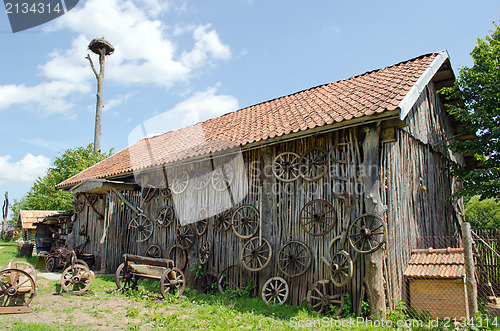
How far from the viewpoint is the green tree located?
28.0 ft

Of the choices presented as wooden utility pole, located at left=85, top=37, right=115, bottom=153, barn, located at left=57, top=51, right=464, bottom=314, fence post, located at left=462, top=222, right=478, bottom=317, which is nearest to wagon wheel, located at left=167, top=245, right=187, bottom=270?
barn, located at left=57, top=51, right=464, bottom=314

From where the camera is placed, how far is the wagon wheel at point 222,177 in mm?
8438

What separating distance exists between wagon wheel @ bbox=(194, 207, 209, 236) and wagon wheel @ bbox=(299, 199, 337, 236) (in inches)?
107

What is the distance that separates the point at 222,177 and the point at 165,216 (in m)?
2.29

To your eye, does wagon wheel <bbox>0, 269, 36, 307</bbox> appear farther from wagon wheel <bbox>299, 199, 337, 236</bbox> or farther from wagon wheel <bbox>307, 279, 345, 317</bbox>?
wagon wheel <bbox>299, 199, 337, 236</bbox>

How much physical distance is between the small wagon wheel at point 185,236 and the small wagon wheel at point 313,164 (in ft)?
11.5

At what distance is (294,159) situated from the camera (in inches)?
287

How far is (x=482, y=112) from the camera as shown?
8.62m

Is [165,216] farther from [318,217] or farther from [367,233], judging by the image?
[367,233]

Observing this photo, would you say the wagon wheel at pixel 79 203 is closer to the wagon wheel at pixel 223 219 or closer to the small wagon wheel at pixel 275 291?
the wagon wheel at pixel 223 219

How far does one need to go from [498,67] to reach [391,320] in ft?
22.6

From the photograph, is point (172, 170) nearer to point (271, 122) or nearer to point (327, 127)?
point (271, 122)

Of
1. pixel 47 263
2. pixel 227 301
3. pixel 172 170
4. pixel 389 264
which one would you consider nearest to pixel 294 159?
pixel 389 264

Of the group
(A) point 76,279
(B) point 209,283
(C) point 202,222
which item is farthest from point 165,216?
(A) point 76,279
